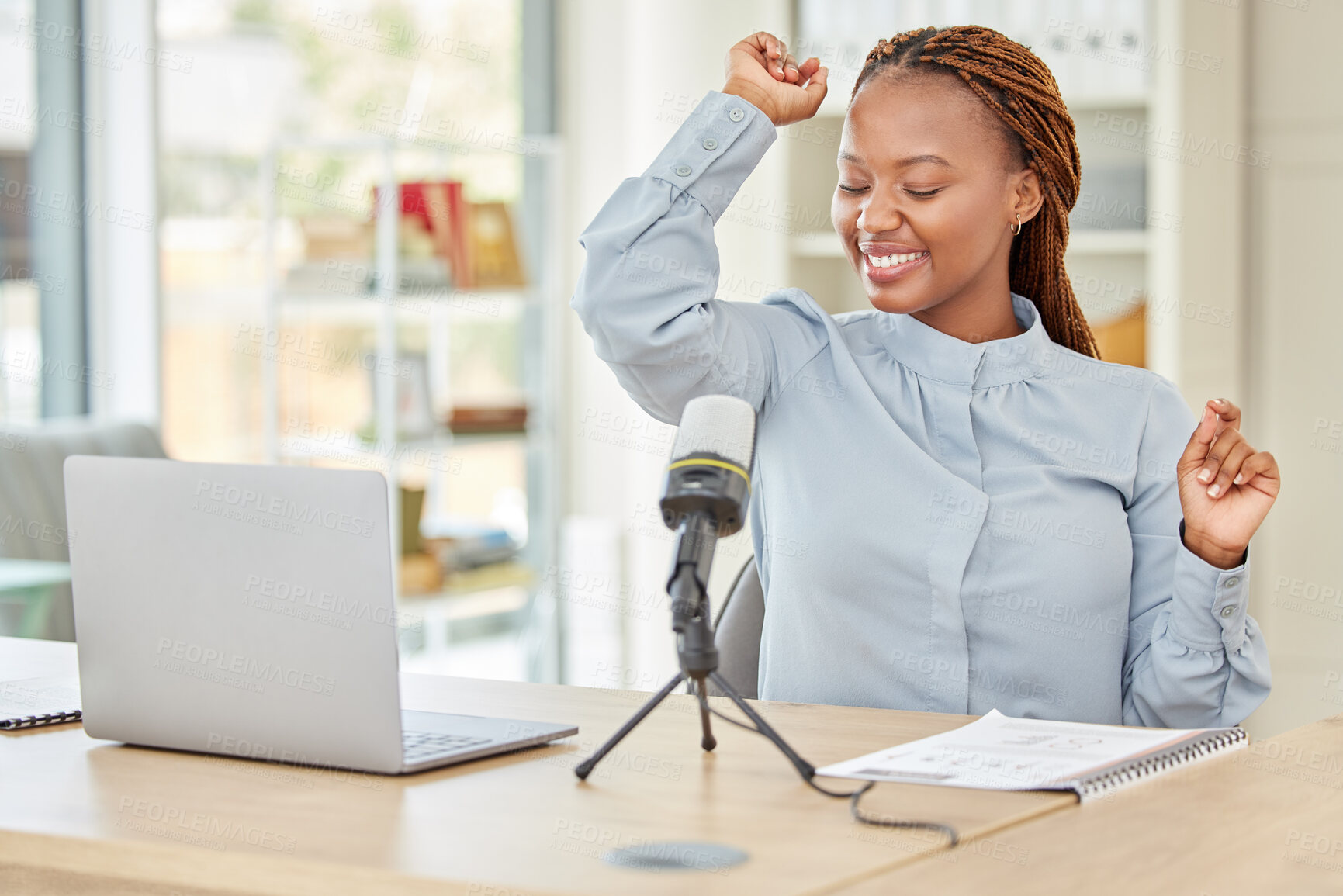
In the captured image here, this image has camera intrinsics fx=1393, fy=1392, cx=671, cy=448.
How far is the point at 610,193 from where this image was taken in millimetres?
3969

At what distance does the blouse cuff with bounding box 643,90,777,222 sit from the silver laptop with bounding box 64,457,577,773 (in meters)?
0.62

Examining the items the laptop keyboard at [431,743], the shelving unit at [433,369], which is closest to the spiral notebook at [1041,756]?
the laptop keyboard at [431,743]

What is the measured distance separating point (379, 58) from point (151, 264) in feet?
3.03

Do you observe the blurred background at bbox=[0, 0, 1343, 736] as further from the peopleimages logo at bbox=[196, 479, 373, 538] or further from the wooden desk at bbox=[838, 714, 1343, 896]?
the wooden desk at bbox=[838, 714, 1343, 896]

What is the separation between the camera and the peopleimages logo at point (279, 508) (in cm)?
100

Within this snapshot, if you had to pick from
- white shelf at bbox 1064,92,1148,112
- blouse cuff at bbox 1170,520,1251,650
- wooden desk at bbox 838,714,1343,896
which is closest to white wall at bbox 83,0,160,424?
white shelf at bbox 1064,92,1148,112

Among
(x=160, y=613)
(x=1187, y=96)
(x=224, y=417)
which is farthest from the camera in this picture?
(x=224, y=417)

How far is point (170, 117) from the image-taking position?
346 cm

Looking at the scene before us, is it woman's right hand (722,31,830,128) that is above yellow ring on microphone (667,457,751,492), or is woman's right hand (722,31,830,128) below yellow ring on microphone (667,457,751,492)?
above

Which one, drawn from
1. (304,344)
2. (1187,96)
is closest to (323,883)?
(1187,96)

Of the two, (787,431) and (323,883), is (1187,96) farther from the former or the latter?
(323,883)

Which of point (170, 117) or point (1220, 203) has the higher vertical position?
point (170, 117)

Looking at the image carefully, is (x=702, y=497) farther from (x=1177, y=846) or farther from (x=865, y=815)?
(x=1177, y=846)

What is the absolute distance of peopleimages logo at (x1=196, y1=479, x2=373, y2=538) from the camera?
997 millimetres
